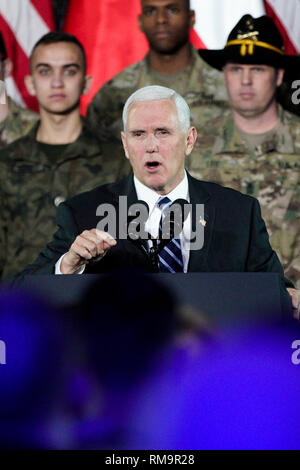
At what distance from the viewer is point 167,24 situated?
4738mm

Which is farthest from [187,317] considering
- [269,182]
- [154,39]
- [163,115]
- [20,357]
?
[154,39]

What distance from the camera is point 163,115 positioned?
8.68 feet

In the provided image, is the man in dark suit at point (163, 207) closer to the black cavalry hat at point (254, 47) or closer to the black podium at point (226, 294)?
the black podium at point (226, 294)

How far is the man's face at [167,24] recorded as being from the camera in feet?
15.5

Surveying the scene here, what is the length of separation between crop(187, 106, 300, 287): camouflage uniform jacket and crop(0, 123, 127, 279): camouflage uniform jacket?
17.3 inches

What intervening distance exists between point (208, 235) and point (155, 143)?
291mm

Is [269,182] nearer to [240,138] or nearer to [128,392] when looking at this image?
[240,138]

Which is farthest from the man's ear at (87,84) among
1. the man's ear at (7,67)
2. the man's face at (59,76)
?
the man's ear at (7,67)

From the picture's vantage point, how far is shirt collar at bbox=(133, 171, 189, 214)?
2.68m

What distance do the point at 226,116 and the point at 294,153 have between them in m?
0.38

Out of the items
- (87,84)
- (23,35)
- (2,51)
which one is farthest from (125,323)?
(23,35)

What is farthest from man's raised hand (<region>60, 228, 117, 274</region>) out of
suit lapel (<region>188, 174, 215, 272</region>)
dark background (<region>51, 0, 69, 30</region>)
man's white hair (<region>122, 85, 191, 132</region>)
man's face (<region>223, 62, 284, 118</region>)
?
dark background (<region>51, 0, 69, 30</region>)

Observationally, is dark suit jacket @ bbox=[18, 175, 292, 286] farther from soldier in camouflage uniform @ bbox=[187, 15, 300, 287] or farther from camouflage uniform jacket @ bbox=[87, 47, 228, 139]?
camouflage uniform jacket @ bbox=[87, 47, 228, 139]

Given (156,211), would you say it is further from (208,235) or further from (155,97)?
(155,97)
